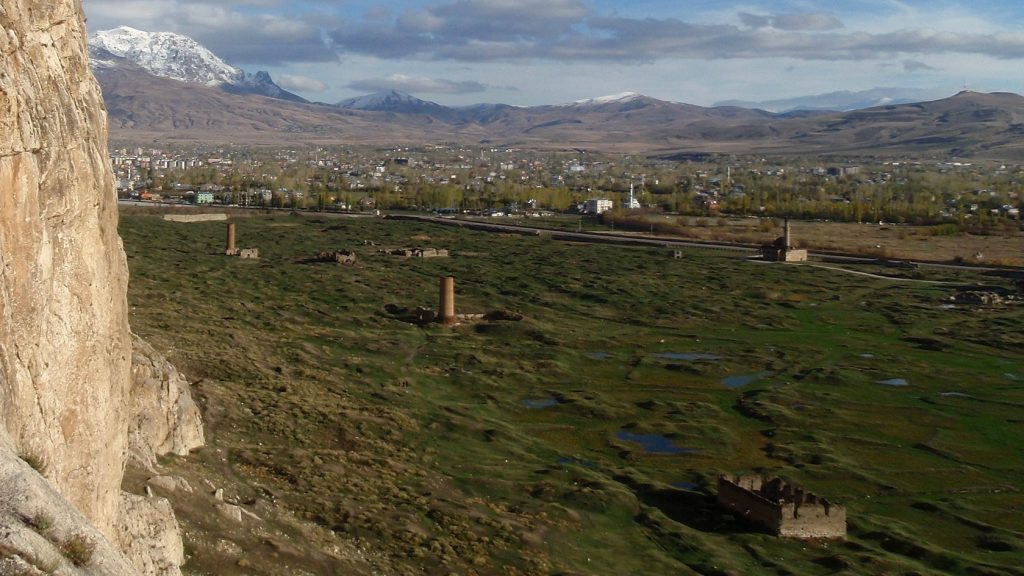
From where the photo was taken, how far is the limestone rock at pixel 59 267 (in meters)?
8.54

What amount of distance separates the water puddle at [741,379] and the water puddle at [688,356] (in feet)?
7.20

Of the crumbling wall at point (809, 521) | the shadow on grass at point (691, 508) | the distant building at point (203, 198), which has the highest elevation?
the distant building at point (203, 198)

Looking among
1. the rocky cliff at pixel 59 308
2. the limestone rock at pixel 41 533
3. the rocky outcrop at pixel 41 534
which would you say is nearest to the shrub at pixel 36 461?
the rocky cliff at pixel 59 308

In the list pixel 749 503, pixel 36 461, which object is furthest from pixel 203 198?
pixel 36 461

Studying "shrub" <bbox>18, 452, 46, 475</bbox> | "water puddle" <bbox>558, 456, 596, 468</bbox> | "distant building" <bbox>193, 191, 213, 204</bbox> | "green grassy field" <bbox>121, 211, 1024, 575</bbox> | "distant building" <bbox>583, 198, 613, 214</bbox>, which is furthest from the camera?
"distant building" <bbox>583, 198, 613, 214</bbox>

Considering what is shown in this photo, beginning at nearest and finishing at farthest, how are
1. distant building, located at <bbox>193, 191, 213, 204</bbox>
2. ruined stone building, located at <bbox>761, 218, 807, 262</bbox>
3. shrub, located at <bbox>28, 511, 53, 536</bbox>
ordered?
shrub, located at <bbox>28, 511, 53, 536</bbox>
ruined stone building, located at <bbox>761, 218, 807, 262</bbox>
distant building, located at <bbox>193, 191, 213, 204</bbox>

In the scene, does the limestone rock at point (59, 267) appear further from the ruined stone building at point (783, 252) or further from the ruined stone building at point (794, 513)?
the ruined stone building at point (783, 252)

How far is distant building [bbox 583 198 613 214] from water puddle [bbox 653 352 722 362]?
64.9 m

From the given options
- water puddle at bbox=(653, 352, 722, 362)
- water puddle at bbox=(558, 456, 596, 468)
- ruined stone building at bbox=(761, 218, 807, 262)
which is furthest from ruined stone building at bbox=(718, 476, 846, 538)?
ruined stone building at bbox=(761, 218, 807, 262)

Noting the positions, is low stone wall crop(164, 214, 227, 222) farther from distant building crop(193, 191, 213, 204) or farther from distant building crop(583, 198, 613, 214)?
distant building crop(583, 198, 613, 214)

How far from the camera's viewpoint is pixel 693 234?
82.6 metres

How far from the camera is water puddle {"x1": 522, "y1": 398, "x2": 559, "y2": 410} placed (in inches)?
1195

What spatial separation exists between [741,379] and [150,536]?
80.9ft

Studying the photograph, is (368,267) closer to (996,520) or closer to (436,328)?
(436,328)
